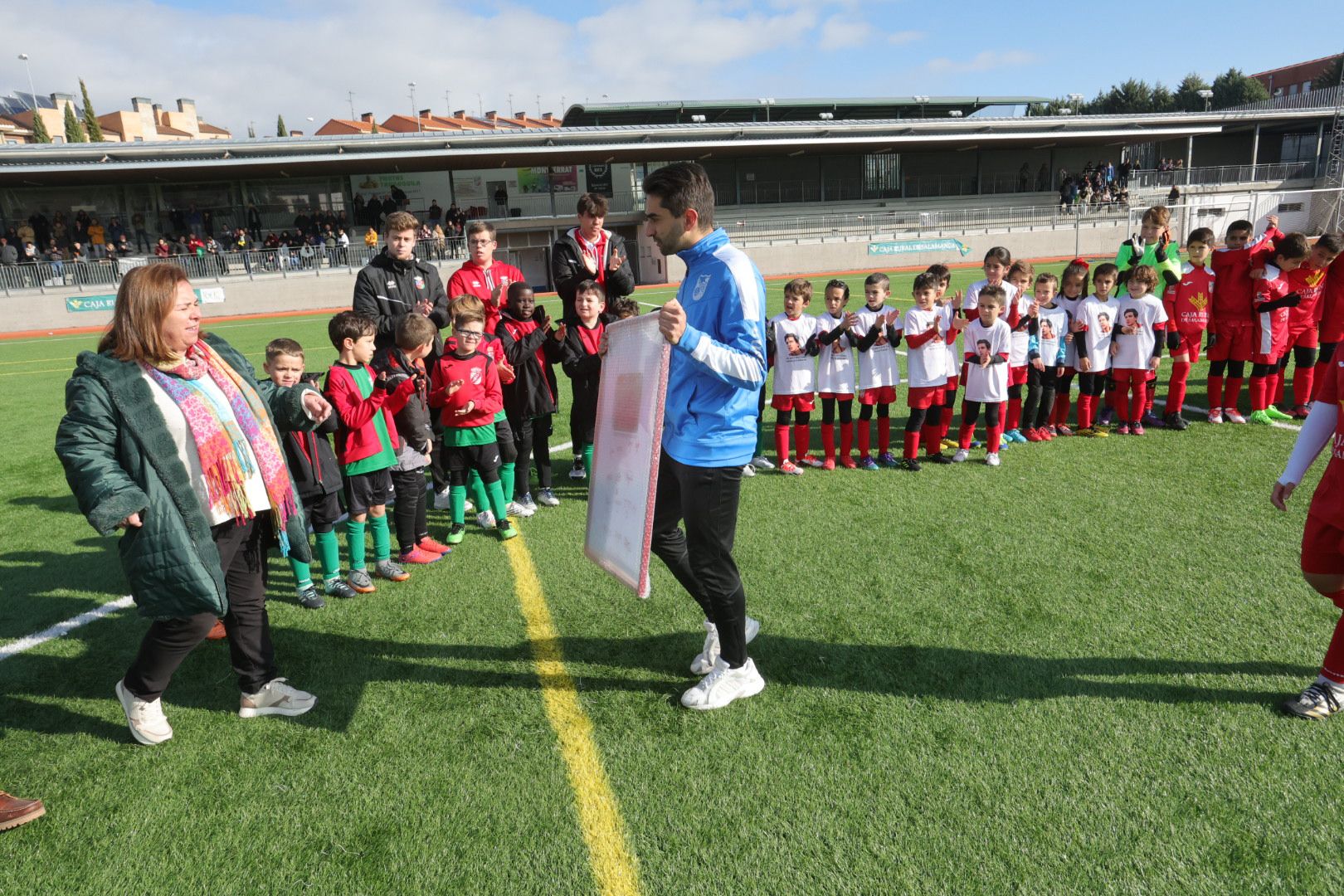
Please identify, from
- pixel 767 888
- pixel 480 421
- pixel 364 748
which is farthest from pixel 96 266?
pixel 767 888

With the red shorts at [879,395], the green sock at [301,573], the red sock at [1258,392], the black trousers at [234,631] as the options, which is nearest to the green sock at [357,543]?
the green sock at [301,573]

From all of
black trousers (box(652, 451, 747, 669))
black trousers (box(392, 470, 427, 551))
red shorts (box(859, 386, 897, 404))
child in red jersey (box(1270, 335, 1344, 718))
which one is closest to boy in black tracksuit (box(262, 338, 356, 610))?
black trousers (box(392, 470, 427, 551))

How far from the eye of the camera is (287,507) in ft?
10.8

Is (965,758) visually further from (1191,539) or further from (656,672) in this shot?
(1191,539)

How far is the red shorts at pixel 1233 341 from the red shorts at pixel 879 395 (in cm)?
354

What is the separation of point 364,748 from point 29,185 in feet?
118

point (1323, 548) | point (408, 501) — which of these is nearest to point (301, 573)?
point (408, 501)

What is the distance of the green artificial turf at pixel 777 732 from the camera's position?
8.09 feet

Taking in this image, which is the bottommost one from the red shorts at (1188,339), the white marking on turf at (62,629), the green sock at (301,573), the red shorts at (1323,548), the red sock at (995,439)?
the white marking on turf at (62,629)

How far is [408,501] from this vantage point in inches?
191

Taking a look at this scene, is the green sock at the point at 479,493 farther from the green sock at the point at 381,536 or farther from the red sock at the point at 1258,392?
the red sock at the point at 1258,392

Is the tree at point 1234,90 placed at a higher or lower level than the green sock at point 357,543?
higher

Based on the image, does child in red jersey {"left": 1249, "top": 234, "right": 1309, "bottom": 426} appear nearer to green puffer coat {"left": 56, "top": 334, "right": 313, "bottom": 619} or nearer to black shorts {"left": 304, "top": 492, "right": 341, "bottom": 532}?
black shorts {"left": 304, "top": 492, "right": 341, "bottom": 532}

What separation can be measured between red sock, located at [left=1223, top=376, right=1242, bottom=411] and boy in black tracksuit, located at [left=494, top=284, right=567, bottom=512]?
665cm
